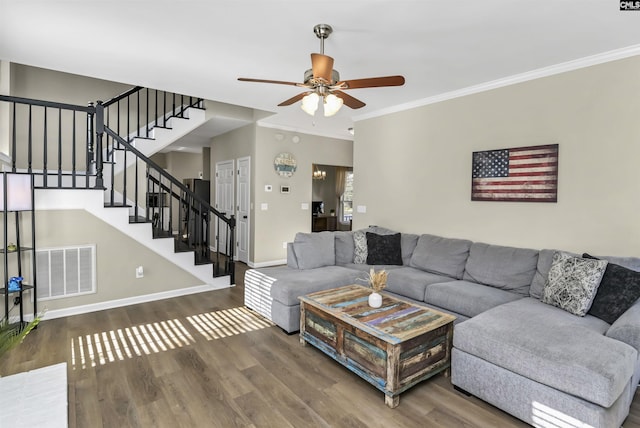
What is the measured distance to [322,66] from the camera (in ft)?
7.59

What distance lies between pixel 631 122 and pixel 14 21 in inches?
199

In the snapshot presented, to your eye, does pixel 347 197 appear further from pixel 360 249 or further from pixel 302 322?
pixel 302 322

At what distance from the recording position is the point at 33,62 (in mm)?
3361

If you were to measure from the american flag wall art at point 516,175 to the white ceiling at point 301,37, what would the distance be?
0.83 metres

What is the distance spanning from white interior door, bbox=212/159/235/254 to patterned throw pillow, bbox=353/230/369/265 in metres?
3.46

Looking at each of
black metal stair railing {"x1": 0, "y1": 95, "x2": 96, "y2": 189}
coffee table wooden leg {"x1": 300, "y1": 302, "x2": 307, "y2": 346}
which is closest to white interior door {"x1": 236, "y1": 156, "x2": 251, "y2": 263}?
black metal stair railing {"x1": 0, "y1": 95, "x2": 96, "y2": 189}

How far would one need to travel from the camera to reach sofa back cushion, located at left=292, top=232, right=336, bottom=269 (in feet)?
13.7

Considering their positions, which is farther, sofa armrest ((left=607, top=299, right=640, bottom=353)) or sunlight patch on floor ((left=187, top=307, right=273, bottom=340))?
sunlight patch on floor ((left=187, top=307, right=273, bottom=340))

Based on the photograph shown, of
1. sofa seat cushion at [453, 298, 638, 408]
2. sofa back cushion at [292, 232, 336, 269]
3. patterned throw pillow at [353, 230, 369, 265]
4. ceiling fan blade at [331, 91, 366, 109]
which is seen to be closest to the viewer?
sofa seat cushion at [453, 298, 638, 408]

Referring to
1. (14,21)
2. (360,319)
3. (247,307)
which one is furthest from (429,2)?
(247,307)

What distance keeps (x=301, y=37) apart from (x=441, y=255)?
2.75 metres

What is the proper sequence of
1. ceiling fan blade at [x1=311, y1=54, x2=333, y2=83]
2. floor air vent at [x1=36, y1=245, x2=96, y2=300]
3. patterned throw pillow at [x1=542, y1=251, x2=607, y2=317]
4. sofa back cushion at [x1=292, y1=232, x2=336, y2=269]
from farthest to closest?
sofa back cushion at [x1=292, y1=232, x2=336, y2=269] → floor air vent at [x1=36, y1=245, x2=96, y2=300] → patterned throw pillow at [x1=542, y1=251, x2=607, y2=317] → ceiling fan blade at [x1=311, y1=54, x2=333, y2=83]

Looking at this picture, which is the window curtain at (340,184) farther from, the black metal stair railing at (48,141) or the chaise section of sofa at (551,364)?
the chaise section of sofa at (551,364)

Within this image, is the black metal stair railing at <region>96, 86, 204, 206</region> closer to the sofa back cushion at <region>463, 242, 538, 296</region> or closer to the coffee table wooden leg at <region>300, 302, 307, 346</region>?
the coffee table wooden leg at <region>300, 302, 307, 346</region>
